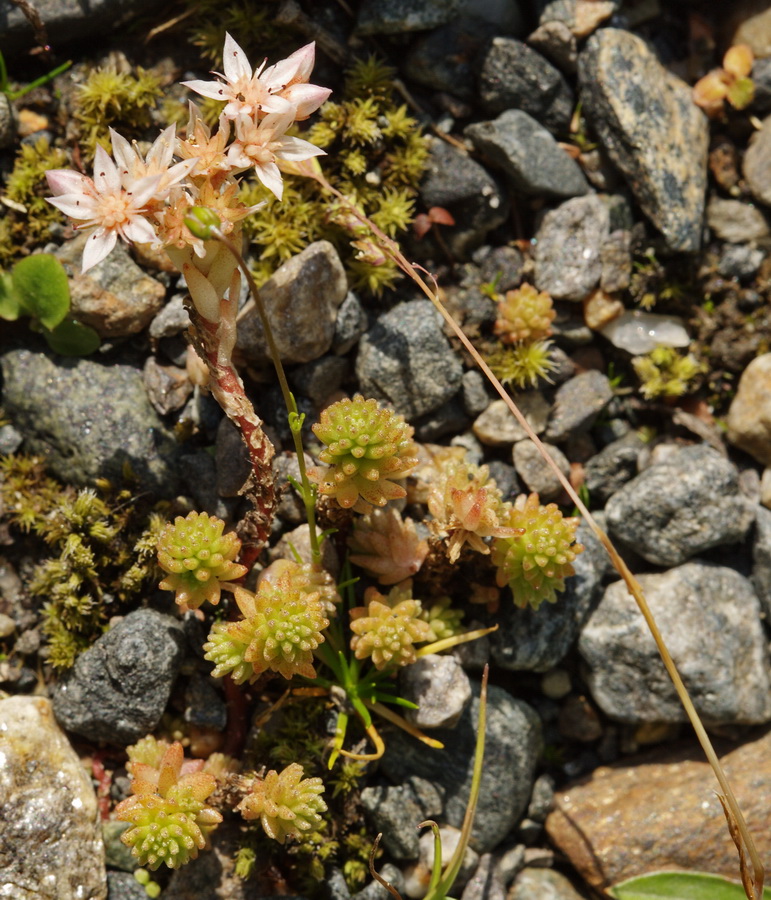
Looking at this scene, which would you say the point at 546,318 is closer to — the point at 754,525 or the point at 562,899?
the point at 754,525

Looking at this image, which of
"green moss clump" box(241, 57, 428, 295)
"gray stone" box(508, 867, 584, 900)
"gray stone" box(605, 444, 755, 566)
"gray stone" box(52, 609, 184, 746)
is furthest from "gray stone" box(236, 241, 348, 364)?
"gray stone" box(508, 867, 584, 900)

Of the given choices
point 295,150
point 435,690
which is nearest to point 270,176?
point 295,150

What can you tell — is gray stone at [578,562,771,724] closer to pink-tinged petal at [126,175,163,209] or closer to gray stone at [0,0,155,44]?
pink-tinged petal at [126,175,163,209]

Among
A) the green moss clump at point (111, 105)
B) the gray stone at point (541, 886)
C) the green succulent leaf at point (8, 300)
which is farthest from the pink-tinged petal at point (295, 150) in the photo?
the gray stone at point (541, 886)

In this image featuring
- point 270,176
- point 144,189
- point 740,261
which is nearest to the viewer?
point 144,189

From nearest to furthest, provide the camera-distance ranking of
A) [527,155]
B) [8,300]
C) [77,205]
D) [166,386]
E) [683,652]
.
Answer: [77,205]
[8,300]
[166,386]
[683,652]
[527,155]

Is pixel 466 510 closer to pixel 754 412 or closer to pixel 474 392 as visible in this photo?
pixel 474 392

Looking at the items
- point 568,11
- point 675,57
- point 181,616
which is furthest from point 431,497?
point 675,57
